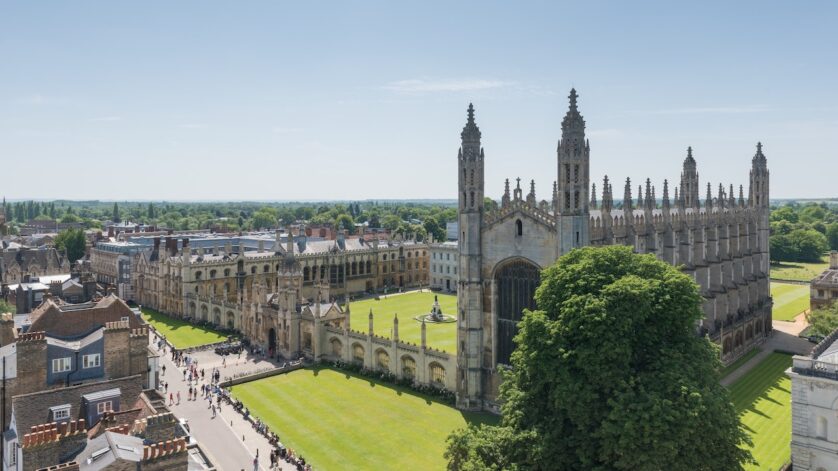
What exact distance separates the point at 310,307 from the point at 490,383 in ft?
69.0

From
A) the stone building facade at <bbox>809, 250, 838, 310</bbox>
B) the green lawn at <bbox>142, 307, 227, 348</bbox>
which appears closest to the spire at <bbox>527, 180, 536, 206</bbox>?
the green lawn at <bbox>142, 307, 227, 348</bbox>

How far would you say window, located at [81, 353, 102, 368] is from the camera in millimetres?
28830

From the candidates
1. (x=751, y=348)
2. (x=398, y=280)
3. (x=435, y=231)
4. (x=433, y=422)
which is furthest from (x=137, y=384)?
(x=435, y=231)

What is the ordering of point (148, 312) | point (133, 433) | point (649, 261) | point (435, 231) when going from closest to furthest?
point (133, 433)
point (649, 261)
point (148, 312)
point (435, 231)

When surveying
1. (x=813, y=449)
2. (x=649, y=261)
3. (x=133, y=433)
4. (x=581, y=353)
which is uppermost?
(x=649, y=261)

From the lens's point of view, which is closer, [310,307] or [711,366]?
[711,366]

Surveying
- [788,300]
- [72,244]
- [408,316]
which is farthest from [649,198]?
[72,244]

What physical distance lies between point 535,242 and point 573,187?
440 cm

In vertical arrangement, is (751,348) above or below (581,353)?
below

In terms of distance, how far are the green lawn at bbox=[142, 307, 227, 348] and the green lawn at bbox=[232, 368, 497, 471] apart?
15.5m

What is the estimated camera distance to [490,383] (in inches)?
1586

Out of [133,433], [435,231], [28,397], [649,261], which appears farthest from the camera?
[435,231]

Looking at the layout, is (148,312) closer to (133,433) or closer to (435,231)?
(133,433)

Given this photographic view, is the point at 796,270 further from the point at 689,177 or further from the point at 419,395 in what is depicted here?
the point at 419,395
